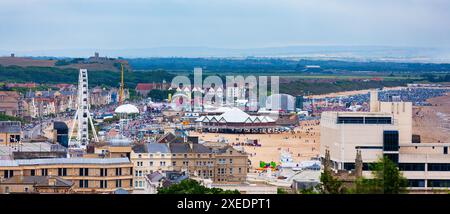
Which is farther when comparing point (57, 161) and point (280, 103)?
point (280, 103)

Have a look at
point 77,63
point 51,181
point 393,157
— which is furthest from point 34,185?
point 77,63

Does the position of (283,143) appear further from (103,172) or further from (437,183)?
(103,172)

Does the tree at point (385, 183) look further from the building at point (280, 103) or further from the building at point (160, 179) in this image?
the building at point (280, 103)

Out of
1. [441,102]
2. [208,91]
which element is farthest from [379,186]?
[208,91]

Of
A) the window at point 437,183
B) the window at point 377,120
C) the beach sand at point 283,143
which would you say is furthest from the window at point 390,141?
the beach sand at point 283,143

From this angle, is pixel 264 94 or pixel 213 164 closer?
pixel 213 164
